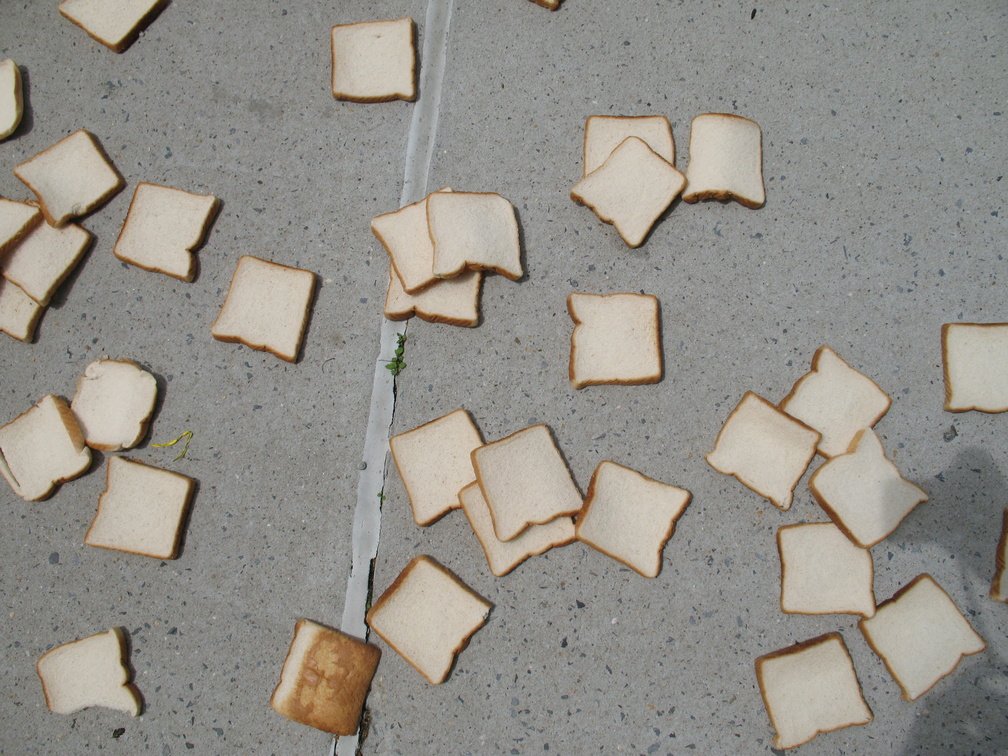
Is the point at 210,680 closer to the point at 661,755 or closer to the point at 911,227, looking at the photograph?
the point at 661,755

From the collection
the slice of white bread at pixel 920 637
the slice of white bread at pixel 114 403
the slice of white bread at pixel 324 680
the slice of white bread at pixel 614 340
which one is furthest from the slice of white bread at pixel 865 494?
the slice of white bread at pixel 114 403

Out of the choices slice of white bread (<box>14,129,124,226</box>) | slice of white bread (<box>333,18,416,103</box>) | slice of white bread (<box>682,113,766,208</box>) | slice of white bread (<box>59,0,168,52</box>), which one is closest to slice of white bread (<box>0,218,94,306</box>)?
slice of white bread (<box>14,129,124,226</box>)

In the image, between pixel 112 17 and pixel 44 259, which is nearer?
pixel 44 259

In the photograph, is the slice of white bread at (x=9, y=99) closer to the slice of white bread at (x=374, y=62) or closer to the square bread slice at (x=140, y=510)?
the slice of white bread at (x=374, y=62)

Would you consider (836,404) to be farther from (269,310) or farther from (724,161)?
(269,310)

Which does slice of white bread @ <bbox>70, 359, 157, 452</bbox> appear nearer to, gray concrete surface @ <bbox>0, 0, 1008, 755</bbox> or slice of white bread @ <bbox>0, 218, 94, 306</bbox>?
gray concrete surface @ <bbox>0, 0, 1008, 755</bbox>

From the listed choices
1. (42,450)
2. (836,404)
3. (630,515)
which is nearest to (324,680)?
(630,515)
